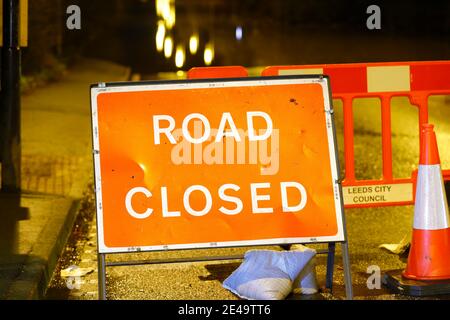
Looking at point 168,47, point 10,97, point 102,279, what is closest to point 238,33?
point 168,47

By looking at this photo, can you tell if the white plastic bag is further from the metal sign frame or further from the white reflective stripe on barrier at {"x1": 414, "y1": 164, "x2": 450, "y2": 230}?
the white reflective stripe on barrier at {"x1": 414, "y1": 164, "x2": 450, "y2": 230}

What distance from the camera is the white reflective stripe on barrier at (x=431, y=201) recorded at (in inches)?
267

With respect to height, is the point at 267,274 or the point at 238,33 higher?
the point at 238,33

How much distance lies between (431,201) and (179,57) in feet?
66.4

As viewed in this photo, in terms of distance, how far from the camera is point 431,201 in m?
6.78

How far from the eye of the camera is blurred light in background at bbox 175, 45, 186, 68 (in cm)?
2500

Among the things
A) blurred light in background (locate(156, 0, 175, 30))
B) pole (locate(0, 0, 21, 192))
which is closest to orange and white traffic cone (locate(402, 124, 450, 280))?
pole (locate(0, 0, 21, 192))

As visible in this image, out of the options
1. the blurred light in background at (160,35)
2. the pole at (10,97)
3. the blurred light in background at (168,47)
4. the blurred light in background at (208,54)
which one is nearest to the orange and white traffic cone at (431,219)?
the pole at (10,97)

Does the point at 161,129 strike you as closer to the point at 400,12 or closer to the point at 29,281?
the point at 29,281

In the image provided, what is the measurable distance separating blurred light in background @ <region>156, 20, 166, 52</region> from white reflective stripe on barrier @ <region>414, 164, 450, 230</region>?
23.1 metres

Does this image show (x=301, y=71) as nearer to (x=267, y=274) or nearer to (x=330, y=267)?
(x=330, y=267)

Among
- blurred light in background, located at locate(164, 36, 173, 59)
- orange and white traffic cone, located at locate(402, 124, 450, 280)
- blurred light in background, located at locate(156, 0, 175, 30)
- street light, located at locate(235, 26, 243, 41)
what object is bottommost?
orange and white traffic cone, located at locate(402, 124, 450, 280)

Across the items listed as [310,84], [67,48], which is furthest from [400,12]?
[310,84]
